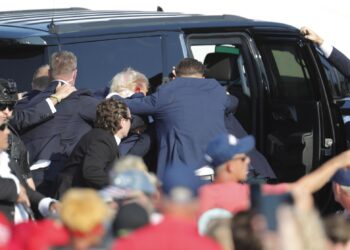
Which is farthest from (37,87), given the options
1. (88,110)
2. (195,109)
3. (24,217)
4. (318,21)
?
(318,21)

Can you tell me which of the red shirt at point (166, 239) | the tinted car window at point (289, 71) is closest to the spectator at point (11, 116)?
the tinted car window at point (289, 71)

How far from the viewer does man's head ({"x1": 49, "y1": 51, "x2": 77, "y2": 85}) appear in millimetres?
8119

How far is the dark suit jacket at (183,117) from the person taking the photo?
834 centimetres

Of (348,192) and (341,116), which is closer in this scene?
(348,192)

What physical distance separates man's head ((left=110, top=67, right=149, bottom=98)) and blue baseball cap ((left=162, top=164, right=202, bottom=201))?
3.20 metres

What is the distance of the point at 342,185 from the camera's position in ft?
23.0

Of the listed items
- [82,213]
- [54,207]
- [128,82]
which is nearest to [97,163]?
[54,207]

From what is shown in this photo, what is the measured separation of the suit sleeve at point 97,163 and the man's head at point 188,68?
2.68ft

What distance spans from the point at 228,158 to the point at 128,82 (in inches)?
81.3

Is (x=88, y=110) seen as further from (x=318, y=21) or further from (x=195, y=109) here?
(x=318, y=21)

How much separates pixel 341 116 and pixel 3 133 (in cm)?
314

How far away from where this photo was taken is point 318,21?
1595 cm

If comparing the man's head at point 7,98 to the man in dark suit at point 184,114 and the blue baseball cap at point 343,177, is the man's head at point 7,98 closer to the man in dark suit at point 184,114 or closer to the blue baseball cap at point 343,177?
the man in dark suit at point 184,114

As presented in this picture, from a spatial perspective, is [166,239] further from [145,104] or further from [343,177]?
[145,104]
